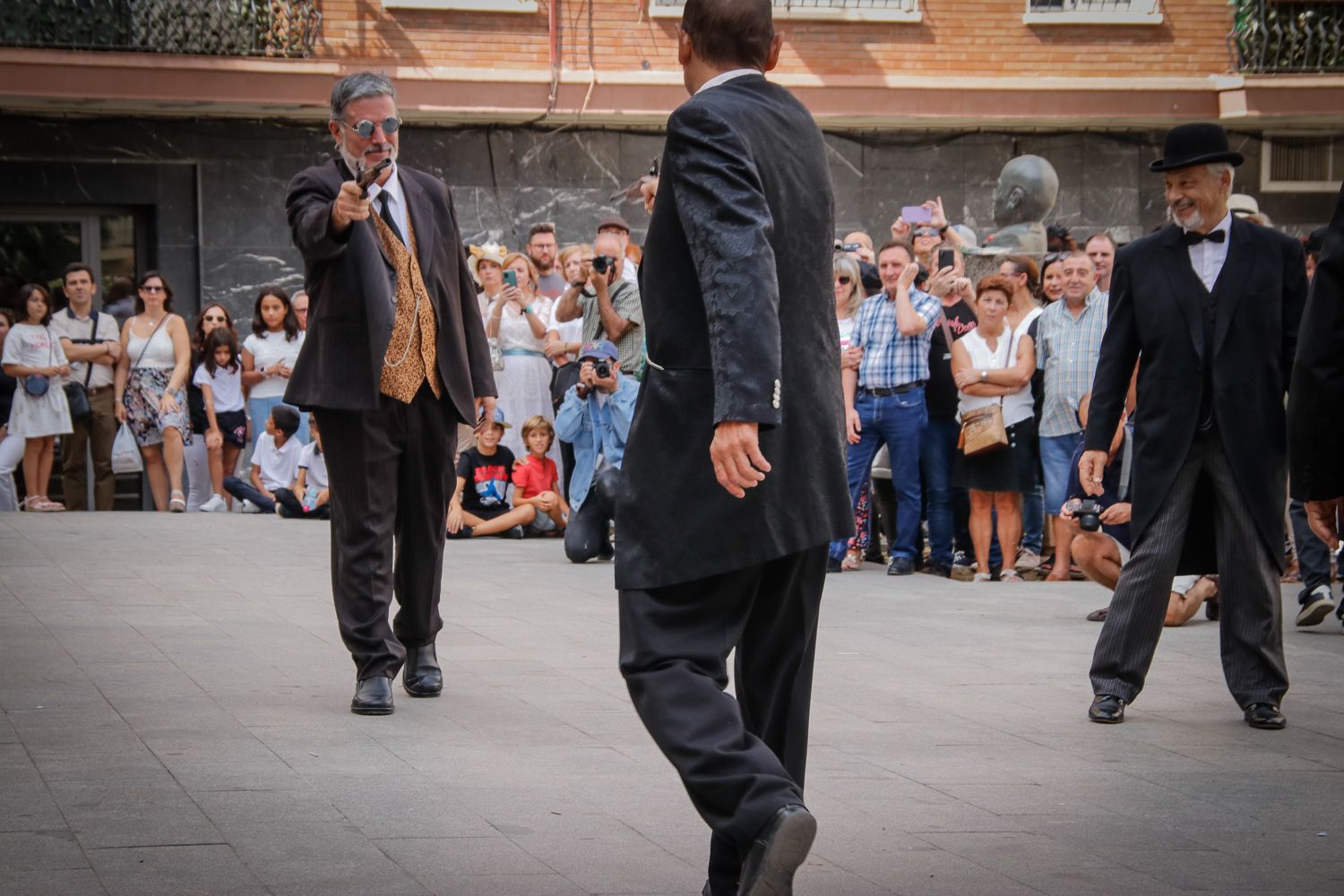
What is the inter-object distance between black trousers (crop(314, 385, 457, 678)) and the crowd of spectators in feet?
11.2

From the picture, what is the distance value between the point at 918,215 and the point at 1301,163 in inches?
437

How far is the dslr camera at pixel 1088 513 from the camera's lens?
9.10 metres

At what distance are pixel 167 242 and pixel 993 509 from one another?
1149 centimetres

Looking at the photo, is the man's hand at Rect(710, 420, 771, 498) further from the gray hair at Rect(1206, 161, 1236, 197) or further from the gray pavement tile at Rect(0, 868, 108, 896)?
the gray hair at Rect(1206, 161, 1236, 197)

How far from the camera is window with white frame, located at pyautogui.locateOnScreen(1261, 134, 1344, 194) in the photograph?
22.7m

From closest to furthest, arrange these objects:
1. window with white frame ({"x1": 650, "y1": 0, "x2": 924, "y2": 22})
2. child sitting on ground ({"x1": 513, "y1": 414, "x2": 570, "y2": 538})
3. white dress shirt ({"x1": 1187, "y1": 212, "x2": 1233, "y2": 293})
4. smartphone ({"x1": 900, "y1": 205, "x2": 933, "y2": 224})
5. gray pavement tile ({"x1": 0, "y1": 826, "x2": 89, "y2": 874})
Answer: gray pavement tile ({"x1": 0, "y1": 826, "x2": 89, "y2": 874}) < white dress shirt ({"x1": 1187, "y1": 212, "x2": 1233, "y2": 293}) < smartphone ({"x1": 900, "y1": 205, "x2": 933, "y2": 224}) < child sitting on ground ({"x1": 513, "y1": 414, "x2": 570, "y2": 538}) < window with white frame ({"x1": 650, "y1": 0, "x2": 924, "y2": 22})

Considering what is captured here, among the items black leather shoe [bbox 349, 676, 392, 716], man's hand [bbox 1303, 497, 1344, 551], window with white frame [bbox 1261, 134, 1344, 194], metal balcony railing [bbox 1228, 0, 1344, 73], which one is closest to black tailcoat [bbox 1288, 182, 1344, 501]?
man's hand [bbox 1303, 497, 1344, 551]

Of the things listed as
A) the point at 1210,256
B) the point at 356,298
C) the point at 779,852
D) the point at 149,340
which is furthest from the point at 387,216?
the point at 149,340

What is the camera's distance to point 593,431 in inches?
506

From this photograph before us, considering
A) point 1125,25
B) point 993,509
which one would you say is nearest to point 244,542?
point 993,509

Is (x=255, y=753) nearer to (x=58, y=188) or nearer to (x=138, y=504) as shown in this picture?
(x=138, y=504)

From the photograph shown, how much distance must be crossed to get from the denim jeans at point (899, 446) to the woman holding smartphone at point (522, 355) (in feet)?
11.7

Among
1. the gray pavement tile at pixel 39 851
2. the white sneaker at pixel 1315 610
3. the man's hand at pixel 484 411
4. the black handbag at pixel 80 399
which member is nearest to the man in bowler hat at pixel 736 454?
the gray pavement tile at pixel 39 851

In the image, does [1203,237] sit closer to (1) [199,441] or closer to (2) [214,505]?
(2) [214,505]
